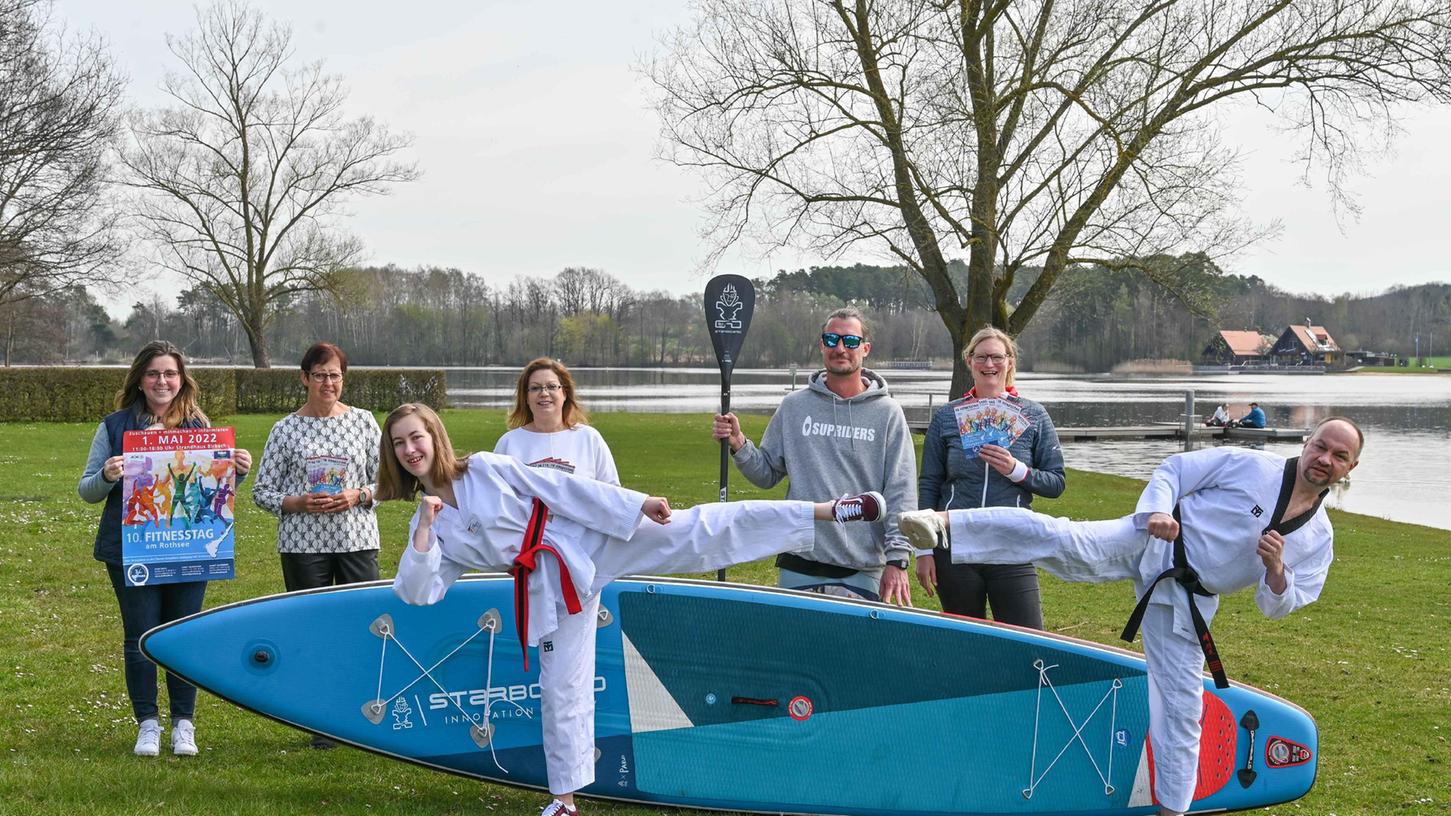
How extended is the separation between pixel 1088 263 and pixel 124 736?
53.5 ft

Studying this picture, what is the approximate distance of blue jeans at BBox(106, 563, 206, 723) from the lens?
451 cm

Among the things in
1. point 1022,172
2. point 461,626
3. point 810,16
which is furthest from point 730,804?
point 810,16

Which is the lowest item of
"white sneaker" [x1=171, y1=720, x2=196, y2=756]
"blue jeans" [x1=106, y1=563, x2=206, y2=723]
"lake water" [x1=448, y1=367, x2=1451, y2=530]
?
"lake water" [x1=448, y1=367, x2=1451, y2=530]

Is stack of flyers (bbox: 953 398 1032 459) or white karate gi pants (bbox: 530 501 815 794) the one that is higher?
stack of flyers (bbox: 953 398 1032 459)

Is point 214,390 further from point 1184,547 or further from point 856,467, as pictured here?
point 1184,547

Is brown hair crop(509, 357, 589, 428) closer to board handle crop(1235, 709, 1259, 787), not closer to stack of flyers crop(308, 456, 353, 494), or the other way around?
stack of flyers crop(308, 456, 353, 494)

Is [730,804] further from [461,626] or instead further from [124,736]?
[124,736]

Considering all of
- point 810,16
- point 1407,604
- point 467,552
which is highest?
point 810,16

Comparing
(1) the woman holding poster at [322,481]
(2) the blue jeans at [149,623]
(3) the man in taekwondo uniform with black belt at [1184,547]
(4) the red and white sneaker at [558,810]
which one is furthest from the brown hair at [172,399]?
(3) the man in taekwondo uniform with black belt at [1184,547]

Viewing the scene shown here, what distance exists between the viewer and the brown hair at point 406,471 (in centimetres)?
375

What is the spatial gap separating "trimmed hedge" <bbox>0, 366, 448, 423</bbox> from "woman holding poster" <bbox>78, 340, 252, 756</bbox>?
1836 cm

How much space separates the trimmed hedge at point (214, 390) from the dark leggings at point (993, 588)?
66.4 ft

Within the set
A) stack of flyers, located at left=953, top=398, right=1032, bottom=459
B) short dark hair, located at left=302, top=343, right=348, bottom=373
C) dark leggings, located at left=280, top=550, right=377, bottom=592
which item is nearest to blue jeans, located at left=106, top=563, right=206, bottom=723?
dark leggings, located at left=280, top=550, right=377, bottom=592

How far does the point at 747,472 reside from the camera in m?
4.57
